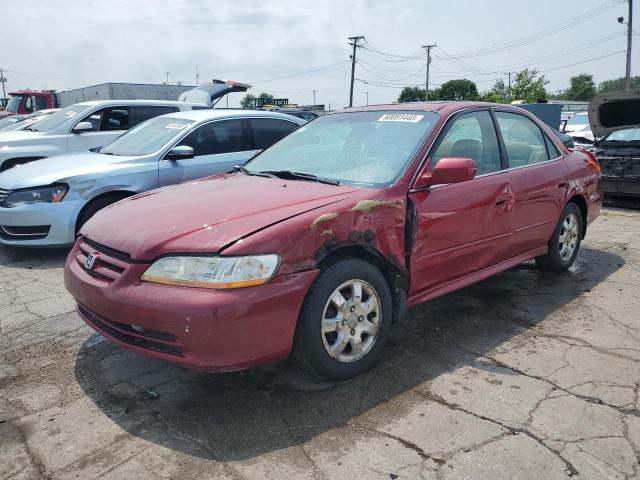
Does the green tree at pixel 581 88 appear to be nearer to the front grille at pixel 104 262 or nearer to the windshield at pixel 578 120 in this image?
the windshield at pixel 578 120

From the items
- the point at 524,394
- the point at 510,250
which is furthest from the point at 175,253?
the point at 510,250

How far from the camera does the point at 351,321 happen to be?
2965 mm

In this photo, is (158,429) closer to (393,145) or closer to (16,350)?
(16,350)

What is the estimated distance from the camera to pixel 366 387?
3004mm

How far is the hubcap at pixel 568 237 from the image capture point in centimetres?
492

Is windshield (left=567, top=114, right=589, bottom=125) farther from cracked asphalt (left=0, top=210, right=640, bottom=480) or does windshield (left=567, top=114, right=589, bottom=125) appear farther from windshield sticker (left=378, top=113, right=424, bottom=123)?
windshield sticker (left=378, top=113, right=424, bottom=123)

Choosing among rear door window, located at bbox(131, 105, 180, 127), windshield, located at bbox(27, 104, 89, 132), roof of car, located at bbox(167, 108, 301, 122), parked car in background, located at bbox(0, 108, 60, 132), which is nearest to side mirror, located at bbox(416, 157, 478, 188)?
roof of car, located at bbox(167, 108, 301, 122)

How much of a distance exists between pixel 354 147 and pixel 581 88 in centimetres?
11031

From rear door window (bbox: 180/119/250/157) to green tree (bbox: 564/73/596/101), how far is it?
343ft

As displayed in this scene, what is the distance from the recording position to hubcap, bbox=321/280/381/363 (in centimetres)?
289

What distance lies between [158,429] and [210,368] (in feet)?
1.34

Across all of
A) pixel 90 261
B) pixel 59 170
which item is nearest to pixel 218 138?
pixel 59 170

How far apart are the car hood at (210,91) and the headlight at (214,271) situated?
11.5 meters

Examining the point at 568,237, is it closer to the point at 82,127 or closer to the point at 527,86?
the point at 82,127
